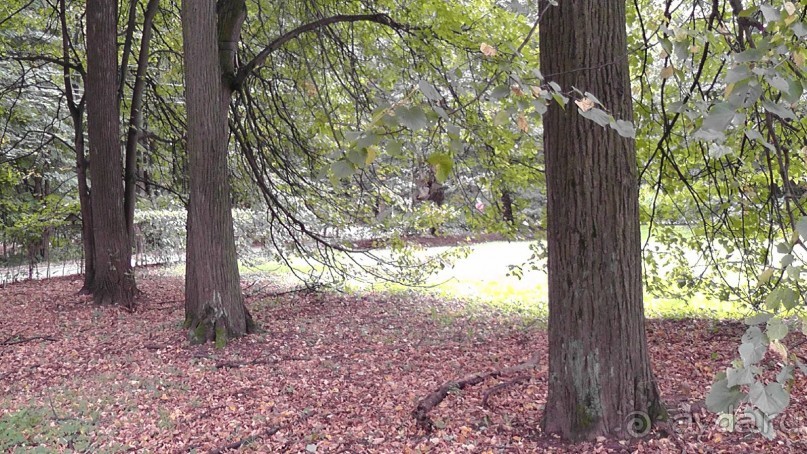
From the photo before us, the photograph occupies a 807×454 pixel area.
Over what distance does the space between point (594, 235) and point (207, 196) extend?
14.8 feet

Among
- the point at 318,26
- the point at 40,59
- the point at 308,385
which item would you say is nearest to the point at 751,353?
the point at 308,385

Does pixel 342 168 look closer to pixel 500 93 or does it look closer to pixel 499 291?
pixel 500 93

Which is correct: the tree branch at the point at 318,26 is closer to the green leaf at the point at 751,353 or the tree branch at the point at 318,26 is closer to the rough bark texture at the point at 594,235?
the rough bark texture at the point at 594,235

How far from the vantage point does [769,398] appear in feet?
3.73

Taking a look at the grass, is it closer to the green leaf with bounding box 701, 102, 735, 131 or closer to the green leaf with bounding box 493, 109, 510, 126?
the green leaf with bounding box 493, 109, 510, 126

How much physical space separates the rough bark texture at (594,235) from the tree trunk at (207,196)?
4183mm

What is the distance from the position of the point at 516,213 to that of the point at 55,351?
528 cm

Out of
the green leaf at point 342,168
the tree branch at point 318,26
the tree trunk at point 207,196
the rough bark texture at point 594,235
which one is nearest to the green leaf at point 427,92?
the green leaf at point 342,168

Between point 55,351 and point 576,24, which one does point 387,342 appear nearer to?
point 55,351

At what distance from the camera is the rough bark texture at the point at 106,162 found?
788 centimetres

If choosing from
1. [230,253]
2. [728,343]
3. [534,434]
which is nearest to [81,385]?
[230,253]

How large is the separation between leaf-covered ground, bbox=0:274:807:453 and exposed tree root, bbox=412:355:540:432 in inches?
1.7

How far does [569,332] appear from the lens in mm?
2982

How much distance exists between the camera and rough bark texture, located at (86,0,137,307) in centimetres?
788
